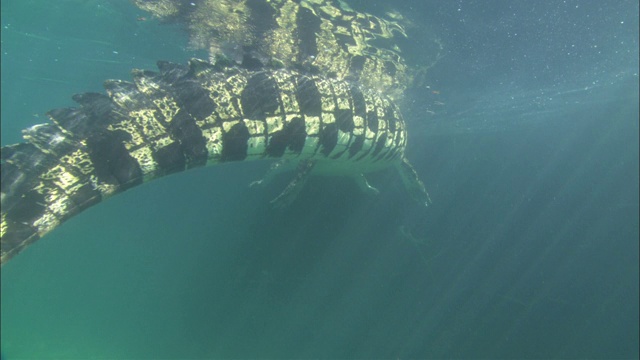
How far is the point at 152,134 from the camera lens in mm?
3000

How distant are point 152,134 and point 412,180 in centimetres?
→ 960

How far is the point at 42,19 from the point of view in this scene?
594 inches

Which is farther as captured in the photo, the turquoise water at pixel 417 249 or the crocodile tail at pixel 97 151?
the turquoise water at pixel 417 249

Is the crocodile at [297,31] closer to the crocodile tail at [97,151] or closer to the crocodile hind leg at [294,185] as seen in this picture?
the crocodile hind leg at [294,185]

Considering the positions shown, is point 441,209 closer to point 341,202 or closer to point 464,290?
point 464,290

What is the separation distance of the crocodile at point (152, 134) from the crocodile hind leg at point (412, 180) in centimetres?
611

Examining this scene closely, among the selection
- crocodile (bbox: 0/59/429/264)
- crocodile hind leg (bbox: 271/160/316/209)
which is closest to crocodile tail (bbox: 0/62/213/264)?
crocodile (bbox: 0/59/429/264)

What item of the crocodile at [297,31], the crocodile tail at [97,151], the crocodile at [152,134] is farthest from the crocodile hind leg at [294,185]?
the crocodile tail at [97,151]

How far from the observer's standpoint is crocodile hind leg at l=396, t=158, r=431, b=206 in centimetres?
1130

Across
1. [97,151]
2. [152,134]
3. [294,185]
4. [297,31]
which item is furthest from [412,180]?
[97,151]

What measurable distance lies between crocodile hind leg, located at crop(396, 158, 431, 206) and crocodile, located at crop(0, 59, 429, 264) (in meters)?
6.11

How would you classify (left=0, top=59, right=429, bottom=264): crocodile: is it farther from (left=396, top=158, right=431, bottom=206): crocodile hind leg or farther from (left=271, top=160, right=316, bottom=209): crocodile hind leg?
(left=396, top=158, right=431, bottom=206): crocodile hind leg

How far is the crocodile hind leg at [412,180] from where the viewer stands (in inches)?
445

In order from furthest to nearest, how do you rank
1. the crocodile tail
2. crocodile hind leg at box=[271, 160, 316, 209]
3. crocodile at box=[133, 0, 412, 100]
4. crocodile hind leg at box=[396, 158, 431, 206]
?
crocodile hind leg at box=[396, 158, 431, 206]
crocodile at box=[133, 0, 412, 100]
crocodile hind leg at box=[271, 160, 316, 209]
the crocodile tail
